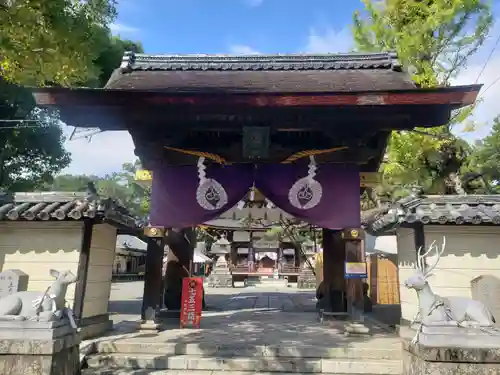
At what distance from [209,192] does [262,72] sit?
136 inches

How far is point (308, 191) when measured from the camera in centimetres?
752

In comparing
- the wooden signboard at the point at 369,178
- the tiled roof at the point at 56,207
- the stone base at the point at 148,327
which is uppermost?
the wooden signboard at the point at 369,178

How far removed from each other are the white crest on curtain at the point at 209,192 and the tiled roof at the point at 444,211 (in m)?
3.40

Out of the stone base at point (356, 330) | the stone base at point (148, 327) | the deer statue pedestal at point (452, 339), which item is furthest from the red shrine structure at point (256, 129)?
the deer statue pedestal at point (452, 339)

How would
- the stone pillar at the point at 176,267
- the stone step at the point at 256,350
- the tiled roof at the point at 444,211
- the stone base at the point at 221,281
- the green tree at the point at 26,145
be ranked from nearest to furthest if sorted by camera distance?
the stone step at the point at 256,350, the tiled roof at the point at 444,211, the stone pillar at the point at 176,267, the green tree at the point at 26,145, the stone base at the point at 221,281

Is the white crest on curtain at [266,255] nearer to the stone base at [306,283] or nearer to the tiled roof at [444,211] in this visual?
the stone base at [306,283]

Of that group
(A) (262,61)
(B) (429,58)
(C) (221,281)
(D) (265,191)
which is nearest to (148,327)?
(D) (265,191)

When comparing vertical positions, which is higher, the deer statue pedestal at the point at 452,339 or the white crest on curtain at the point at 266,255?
the white crest on curtain at the point at 266,255

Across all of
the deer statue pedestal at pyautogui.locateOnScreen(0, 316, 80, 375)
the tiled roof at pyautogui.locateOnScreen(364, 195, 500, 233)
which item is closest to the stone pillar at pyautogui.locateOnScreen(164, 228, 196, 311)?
the deer statue pedestal at pyautogui.locateOnScreen(0, 316, 80, 375)

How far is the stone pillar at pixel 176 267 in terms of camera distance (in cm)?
1050

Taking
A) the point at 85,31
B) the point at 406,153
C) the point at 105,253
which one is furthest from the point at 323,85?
the point at 406,153

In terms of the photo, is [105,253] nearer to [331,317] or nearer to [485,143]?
[331,317]

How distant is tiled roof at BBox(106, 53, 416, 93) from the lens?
779cm

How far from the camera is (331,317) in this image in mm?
9688
